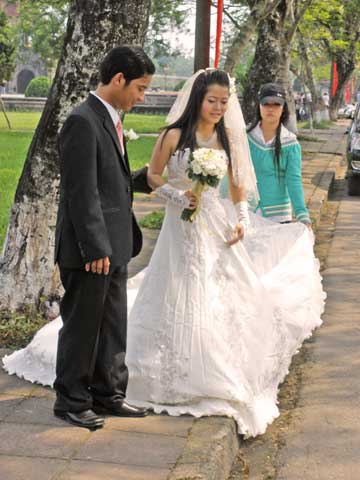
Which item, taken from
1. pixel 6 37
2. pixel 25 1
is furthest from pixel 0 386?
pixel 6 37

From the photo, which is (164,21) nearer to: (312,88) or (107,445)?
(312,88)

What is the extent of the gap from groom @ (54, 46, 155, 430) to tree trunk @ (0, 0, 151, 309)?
1893 millimetres

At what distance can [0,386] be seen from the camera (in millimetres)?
5625

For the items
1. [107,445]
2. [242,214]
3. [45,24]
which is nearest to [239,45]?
[242,214]

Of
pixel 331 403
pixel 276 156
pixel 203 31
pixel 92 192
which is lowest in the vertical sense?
pixel 331 403

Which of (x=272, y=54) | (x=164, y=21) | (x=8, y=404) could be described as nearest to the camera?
(x=8, y=404)

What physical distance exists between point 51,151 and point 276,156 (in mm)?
1867

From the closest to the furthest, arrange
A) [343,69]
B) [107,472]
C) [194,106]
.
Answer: [107,472] < [194,106] < [343,69]

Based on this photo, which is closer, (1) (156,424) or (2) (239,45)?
(1) (156,424)

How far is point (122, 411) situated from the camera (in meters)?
5.16

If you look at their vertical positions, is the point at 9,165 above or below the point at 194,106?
below

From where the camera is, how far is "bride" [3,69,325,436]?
5.37 meters

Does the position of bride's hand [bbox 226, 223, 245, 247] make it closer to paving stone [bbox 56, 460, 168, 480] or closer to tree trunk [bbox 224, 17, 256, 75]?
paving stone [bbox 56, 460, 168, 480]

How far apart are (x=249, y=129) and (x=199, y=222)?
2.30 meters
